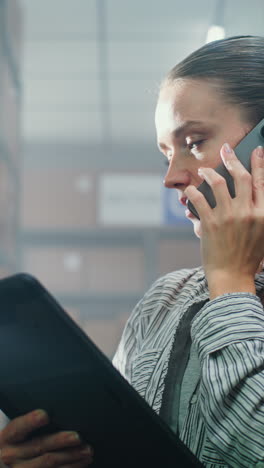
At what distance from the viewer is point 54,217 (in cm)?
399

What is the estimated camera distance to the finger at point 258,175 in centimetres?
66

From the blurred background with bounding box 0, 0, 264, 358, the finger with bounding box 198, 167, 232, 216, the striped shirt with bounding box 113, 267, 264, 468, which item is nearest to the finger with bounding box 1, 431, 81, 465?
the striped shirt with bounding box 113, 267, 264, 468

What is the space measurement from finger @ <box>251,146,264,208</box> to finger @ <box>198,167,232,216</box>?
3 cm

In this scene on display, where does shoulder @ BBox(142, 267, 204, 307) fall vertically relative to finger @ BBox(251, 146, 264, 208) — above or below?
below

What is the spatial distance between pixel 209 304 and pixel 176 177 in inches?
9.7

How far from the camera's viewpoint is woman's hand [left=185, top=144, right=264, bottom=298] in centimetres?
62

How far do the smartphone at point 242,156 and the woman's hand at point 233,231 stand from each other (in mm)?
13

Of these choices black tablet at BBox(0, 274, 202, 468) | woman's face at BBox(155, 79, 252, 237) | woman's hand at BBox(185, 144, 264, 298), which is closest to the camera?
black tablet at BBox(0, 274, 202, 468)

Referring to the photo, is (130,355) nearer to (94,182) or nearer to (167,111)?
(167,111)

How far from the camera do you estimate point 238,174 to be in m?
0.68

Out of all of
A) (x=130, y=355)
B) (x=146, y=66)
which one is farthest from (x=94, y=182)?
(x=130, y=355)

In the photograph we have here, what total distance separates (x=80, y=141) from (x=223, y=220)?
14.6ft

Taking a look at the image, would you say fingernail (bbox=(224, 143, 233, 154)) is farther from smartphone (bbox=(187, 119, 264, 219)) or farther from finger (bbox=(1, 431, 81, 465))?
finger (bbox=(1, 431, 81, 465))

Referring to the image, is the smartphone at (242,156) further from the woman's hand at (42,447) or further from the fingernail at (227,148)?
the woman's hand at (42,447)
